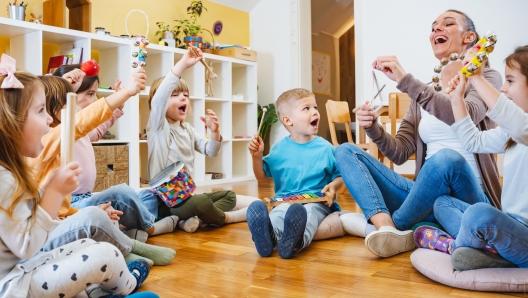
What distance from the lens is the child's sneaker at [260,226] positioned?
1.79 metres

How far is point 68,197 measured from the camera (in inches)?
65.7

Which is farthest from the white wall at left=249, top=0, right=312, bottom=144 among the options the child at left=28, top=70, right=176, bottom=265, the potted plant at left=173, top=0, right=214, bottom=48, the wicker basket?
the child at left=28, top=70, right=176, bottom=265

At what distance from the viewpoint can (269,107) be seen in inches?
Result: 226

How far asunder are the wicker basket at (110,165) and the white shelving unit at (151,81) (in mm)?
65

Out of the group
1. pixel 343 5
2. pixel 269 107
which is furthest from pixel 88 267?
pixel 343 5

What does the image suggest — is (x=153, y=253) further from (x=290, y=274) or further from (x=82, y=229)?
(x=290, y=274)

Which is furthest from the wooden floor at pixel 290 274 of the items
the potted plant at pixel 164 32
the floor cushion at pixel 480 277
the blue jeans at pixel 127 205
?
the potted plant at pixel 164 32

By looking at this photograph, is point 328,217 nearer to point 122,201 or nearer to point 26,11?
point 122,201

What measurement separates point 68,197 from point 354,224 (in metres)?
1.11

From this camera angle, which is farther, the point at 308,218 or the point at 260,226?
the point at 308,218

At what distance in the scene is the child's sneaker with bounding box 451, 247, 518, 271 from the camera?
56.8 inches

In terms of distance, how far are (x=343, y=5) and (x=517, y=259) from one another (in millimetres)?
6238

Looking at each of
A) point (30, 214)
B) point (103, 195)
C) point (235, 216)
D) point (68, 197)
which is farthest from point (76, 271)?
point (235, 216)

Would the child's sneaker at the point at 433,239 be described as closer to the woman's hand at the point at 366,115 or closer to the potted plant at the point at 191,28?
the woman's hand at the point at 366,115
